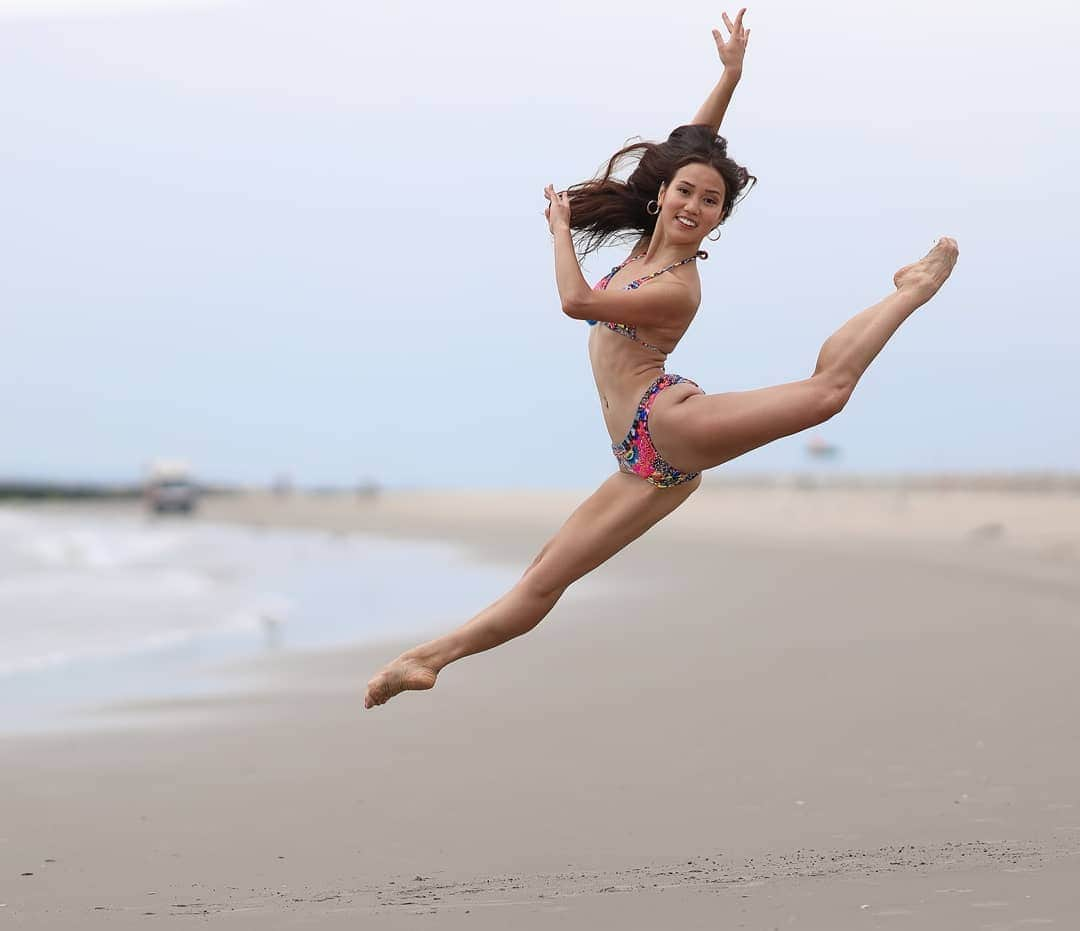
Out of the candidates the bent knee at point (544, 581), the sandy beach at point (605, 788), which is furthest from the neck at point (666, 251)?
the sandy beach at point (605, 788)

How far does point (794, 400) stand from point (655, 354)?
632 mm

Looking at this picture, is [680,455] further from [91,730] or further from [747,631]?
[747,631]

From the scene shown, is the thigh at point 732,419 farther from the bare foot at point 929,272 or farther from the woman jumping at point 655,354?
the bare foot at point 929,272

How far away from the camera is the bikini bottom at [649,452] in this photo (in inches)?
210

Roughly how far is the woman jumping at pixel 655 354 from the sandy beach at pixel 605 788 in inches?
42.7

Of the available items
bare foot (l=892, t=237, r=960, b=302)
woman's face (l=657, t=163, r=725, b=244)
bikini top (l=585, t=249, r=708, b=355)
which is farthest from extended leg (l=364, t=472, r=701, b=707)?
bare foot (l=892, t=237, r=960, b=302)

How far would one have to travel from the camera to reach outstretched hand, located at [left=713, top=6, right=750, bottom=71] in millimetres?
5641

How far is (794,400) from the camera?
4977 mm

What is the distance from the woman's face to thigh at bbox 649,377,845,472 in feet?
1.84

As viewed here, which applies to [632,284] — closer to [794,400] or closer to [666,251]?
[666,251]

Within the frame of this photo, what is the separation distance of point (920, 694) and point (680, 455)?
507cm

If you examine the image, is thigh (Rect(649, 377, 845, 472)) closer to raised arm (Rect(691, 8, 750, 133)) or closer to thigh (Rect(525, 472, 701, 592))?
thigh (Rect(525, 472, 701, 592))

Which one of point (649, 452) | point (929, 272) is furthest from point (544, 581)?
point (929, 272)

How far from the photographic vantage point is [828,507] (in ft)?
149
